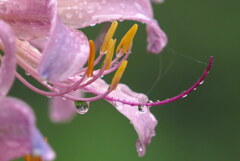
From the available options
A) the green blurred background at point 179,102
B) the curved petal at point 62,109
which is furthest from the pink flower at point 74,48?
the green blurred background at point 179,102

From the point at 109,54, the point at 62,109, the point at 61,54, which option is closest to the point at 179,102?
the point at 62,109

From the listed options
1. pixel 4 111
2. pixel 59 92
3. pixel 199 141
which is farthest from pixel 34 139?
pixel 199 141

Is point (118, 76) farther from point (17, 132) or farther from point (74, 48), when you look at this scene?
point (17, 132)

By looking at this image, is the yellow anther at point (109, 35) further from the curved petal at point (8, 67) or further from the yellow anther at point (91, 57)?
the curved petal at point (8, 67)

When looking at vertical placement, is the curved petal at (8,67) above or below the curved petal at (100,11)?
above

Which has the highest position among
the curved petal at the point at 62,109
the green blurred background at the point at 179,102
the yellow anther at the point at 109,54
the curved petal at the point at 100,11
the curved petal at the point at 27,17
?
the curved petal at the point at 27,17

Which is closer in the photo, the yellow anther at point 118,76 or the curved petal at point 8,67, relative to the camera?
the curved petal at point 8,67

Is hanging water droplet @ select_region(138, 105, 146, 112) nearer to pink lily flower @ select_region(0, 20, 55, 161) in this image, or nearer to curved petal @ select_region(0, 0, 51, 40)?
curved petal @ select_region(0, 0, 51, 40)

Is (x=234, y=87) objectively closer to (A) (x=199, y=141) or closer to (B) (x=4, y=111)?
(A) (x=199, y=141)
